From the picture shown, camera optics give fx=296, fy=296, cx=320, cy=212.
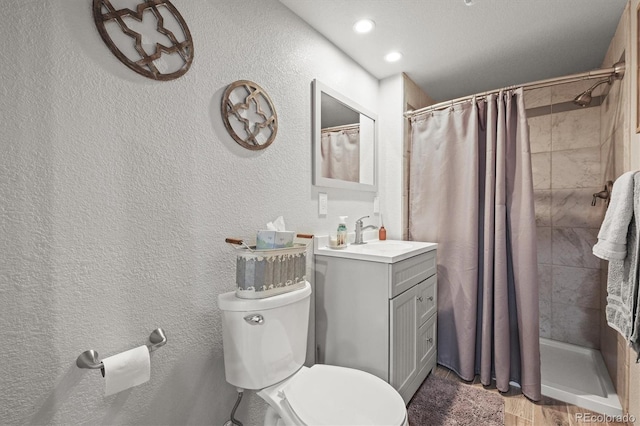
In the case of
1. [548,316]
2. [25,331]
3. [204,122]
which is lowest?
[548,316]

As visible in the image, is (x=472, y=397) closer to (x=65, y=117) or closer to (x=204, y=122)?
(x=204, y=122)

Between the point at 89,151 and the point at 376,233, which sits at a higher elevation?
the point at 89,151

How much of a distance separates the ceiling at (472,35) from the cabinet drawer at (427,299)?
1536 mm

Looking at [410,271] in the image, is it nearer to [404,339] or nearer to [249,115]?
[404,339]

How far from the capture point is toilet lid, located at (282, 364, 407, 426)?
1006mm

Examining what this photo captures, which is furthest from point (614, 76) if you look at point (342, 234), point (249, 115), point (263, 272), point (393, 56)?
point (263, 272)

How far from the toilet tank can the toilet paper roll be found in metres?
0.30

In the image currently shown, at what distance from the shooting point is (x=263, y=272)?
1.16 meters

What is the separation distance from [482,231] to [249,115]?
169cm

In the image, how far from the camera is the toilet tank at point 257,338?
1.12m

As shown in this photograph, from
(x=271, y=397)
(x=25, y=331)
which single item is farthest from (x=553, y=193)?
(x=25, y=331)

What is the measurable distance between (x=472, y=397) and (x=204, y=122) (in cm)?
215

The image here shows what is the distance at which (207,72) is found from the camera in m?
1.25

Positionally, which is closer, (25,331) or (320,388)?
(25,331)
